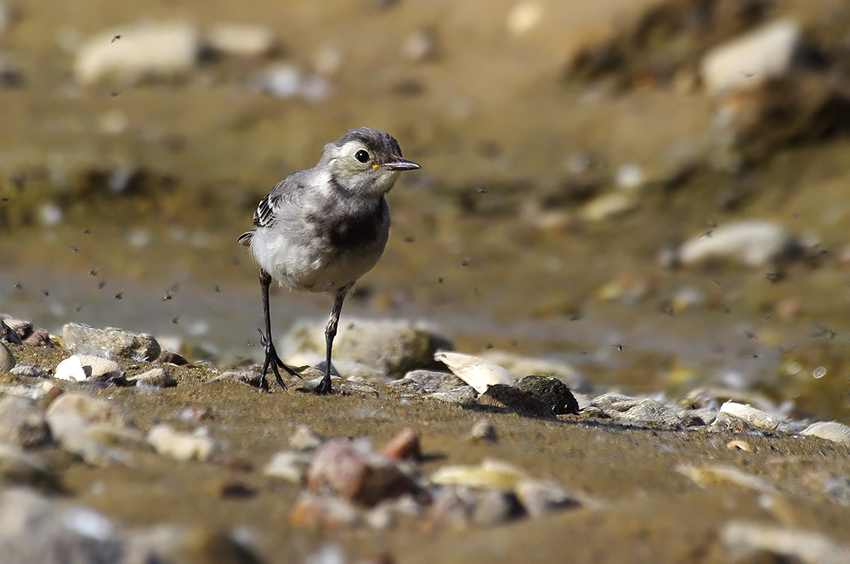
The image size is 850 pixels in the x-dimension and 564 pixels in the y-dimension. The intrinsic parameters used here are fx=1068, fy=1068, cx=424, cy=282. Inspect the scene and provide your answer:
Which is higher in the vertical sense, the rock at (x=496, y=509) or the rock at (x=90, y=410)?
the rock at (x=90, y=410)

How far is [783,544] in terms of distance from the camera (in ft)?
11.6

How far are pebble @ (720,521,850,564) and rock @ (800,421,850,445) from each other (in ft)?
11.6

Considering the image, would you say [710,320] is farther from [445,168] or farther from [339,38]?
[339,38]

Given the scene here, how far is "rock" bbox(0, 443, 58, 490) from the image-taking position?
361cm

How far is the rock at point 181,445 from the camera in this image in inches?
170

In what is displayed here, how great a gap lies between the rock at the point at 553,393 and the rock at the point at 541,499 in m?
3.04

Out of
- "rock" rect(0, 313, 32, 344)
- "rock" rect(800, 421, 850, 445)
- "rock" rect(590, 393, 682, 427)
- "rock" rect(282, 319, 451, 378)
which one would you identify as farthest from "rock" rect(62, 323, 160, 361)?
"rock" rect(800, 421, 850, 445)

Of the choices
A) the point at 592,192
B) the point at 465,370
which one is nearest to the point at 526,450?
the point at 465,370

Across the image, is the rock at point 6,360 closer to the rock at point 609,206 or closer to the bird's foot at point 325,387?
the bird's foot at point 325,387

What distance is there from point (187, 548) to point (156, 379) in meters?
3.30

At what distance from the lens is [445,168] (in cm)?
1473

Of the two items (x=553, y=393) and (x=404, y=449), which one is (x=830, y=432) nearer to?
(x=553, y=393)

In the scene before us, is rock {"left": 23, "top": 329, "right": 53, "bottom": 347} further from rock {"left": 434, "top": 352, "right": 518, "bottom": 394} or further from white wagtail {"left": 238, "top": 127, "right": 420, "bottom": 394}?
rock {"left": 434, "top": 352, "right": 518, "bottom": 394}

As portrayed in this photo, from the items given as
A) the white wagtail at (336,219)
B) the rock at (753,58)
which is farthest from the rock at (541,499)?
the rock at (753,58)
